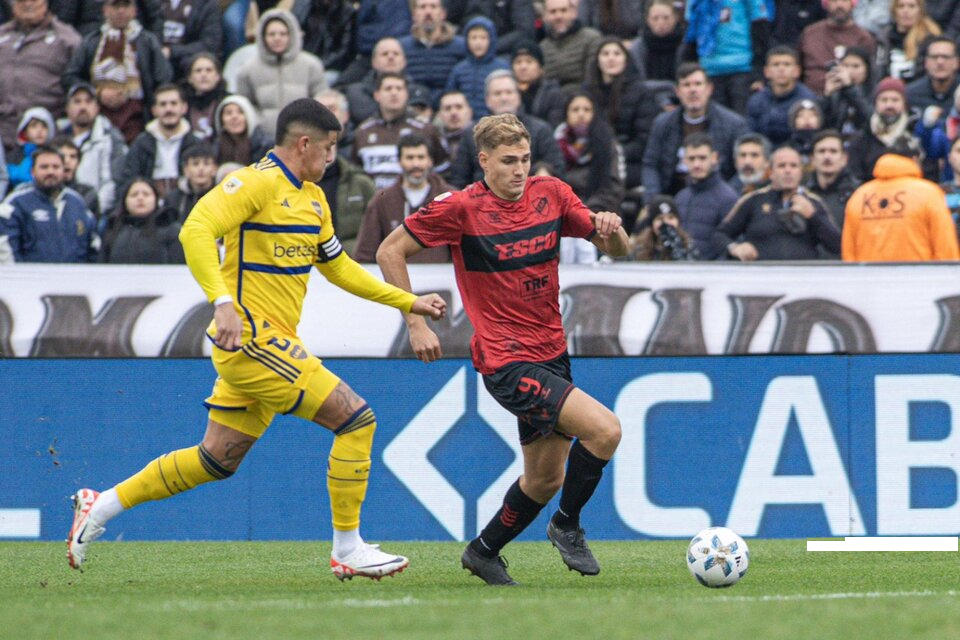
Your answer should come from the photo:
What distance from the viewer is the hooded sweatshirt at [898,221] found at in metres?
11.0

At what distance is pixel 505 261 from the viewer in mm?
7430

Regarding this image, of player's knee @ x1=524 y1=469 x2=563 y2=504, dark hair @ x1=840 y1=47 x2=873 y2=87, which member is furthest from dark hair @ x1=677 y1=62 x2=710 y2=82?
player's knee @ x1=524 y1=469 x2=563 y2=504

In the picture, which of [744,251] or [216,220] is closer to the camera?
[216,220]

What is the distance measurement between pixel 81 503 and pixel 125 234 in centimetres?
487

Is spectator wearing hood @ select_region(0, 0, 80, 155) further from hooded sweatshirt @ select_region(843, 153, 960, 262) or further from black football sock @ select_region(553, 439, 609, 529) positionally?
black football sock @ select_region(553, 439, 609, 529)

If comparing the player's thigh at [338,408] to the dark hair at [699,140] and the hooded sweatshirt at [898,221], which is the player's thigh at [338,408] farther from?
the dark hair at [699,140]

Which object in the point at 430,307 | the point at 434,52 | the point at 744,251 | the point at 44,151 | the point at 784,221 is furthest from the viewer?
the point at 434,52

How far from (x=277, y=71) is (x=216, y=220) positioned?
24.5 feet

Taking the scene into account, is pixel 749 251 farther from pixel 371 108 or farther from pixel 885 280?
pixel 371 108

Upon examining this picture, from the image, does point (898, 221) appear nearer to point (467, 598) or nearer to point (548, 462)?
point (548, 462)

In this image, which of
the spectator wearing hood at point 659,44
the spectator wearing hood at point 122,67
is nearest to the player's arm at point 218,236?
the spectator wearing hood at point 122,67

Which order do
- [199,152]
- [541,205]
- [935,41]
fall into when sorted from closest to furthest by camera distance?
[541,205], [199,152], [935,41]

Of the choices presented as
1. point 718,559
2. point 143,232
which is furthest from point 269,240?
point 143,232

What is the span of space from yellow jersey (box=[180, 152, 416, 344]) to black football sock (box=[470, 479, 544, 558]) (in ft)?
3.61
